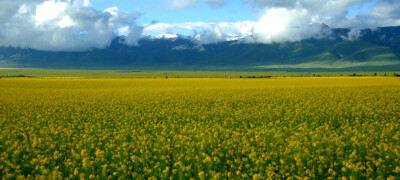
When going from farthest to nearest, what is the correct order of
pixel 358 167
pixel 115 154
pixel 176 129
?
pixel 176 129
pixel 115 154
pixel 358 167

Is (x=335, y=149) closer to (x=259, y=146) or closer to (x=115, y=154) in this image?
(x=259, y=146)

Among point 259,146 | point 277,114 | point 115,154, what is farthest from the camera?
point 277,114

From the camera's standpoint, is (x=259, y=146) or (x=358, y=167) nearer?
(x=358, y=167)

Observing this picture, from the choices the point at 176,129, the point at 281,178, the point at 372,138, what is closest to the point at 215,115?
the point at 176,129

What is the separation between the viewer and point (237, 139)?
10.7 metres

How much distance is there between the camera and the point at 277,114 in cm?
1655

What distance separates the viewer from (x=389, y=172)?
779 cm

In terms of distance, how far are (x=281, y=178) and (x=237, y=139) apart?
2.96m

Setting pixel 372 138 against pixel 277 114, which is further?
pixel 277 114

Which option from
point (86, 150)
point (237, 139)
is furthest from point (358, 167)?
point (86, 150)

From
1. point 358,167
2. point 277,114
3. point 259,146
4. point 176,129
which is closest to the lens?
point 358,167

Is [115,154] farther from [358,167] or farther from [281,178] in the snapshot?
[358,167]

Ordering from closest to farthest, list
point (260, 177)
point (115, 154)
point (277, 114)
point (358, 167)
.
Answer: point (260, 177)
point (358, 167)
point (115, 154)
point (277, 114)

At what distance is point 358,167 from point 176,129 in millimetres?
7101
